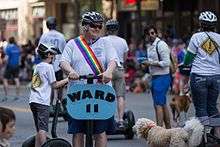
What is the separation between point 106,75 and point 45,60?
202 cm

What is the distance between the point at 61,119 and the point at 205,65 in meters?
5.91

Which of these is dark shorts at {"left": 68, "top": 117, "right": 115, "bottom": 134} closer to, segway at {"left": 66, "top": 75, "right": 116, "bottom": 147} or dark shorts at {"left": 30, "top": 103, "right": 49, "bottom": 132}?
segway at {"left": 66, "top": 75, "right": 116, "bottom": 147}

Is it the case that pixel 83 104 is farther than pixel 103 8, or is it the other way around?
pixel 103 8

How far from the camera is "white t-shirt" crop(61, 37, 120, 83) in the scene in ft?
26.9

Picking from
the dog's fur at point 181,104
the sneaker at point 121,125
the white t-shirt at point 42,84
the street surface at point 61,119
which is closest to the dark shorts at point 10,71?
the street surface at point 61,119

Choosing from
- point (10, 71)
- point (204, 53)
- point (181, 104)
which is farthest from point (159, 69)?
point (10, 71)

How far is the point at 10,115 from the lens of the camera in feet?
18.6

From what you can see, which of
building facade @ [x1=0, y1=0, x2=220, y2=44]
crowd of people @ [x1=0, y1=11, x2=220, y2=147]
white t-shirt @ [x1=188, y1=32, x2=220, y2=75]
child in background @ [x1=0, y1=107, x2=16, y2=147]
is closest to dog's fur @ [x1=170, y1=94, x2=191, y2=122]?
crowd of people @ [x1=0, y1=11, x2=220, y2=147]

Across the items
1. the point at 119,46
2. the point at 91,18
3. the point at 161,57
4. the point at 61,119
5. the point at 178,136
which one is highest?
the point at 91,18

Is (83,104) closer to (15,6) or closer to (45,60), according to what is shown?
(45,60)

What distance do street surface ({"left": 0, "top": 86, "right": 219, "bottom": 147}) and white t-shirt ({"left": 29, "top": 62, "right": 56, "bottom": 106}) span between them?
2.03 metres

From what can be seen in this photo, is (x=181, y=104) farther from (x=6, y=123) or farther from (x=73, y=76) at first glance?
(x=6, y=123)

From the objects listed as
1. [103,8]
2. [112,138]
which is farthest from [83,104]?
[103,8]

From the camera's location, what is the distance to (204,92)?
9.68m
